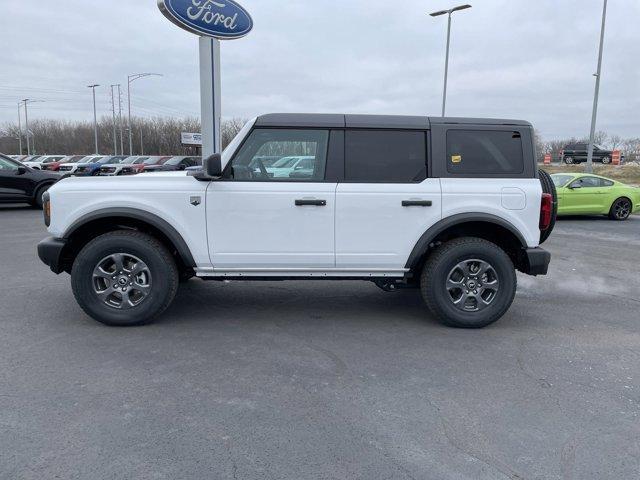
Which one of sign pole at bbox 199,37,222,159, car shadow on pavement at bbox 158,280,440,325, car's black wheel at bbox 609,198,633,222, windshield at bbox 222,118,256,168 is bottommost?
car shadow on pavement at bbox 158,280,440,325

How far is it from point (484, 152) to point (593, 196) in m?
11.3

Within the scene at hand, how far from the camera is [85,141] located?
88.6m

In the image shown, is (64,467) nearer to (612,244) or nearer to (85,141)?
(612,244)

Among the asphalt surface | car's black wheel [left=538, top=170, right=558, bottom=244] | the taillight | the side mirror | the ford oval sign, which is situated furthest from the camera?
the ford oval sign

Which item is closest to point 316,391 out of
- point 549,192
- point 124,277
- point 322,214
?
point 322,214

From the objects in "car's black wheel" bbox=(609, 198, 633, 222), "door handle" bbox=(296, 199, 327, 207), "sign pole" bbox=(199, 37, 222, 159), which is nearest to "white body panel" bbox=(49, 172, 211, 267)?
"door handle" bbox=(296, 199, 327, 207)

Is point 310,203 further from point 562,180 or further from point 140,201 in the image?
point 562,180

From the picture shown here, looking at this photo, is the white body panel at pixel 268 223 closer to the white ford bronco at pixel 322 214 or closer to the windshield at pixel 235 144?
the white ford bronco at pixel 322 214

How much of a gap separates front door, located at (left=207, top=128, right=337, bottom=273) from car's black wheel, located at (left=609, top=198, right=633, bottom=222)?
12910 mm

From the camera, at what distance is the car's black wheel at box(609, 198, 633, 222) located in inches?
588

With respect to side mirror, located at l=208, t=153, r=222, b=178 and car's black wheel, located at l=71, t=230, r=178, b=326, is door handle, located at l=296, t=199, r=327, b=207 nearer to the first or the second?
side mirror, located at l=208, t=153, r=222, b=178

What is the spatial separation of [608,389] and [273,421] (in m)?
2.39

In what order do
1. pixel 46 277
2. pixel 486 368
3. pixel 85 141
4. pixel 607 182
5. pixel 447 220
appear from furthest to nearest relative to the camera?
pixel 85 141
pixel 607 182
pixel 46 277
pixel 447 220
pixel 486 368

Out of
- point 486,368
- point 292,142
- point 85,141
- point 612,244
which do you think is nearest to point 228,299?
point 292,142
